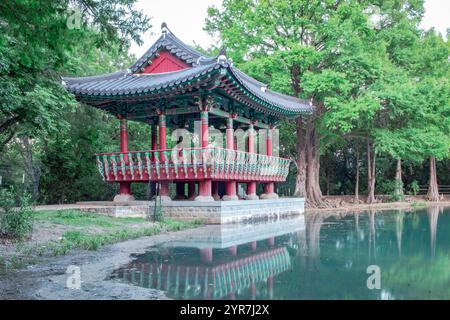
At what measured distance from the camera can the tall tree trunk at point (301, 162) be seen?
1049 inches

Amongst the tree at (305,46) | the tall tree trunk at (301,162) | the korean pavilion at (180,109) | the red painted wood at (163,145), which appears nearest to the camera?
the korean pavilion at (180,109)

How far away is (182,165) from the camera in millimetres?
15531

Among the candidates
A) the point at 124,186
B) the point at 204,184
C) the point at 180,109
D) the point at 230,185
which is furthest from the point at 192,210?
the point at 180,109

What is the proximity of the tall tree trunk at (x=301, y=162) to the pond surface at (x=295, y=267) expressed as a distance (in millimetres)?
13992

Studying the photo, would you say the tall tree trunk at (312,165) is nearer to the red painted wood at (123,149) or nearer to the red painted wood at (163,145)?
the red painted wood at (163,145)

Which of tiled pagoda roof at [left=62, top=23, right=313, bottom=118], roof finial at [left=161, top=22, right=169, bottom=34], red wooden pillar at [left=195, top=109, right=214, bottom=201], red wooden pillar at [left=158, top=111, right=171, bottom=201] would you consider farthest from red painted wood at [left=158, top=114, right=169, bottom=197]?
roof finial at [left=161, top=22, right=169, bottom=34]

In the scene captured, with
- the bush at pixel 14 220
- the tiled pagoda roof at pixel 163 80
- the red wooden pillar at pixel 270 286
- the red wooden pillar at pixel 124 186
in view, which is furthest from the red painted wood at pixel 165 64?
the red wooden pillar at pixel 270 286

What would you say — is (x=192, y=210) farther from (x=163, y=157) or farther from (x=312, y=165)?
(x=312, y=165)

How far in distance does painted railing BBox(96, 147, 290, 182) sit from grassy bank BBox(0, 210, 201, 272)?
6.22 feet

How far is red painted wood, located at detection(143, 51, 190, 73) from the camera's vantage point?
58.7 feet

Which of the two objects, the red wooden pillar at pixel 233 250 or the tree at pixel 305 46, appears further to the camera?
the tree at pixel 305 46

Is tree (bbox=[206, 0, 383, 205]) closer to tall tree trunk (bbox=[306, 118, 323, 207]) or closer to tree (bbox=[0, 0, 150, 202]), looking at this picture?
tall tree trunk (bbox=[306, 118, 323, 207])

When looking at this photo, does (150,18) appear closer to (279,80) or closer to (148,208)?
(148,208)

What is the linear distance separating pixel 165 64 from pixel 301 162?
1235 centimetres
